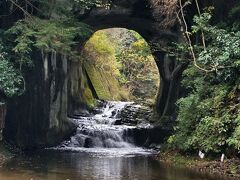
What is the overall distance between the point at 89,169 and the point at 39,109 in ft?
20.5

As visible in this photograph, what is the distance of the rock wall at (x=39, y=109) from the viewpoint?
706 inches

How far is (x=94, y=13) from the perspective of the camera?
809 inches

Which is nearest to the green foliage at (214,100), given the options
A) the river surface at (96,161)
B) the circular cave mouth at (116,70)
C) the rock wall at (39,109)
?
the river surface at (96,161)

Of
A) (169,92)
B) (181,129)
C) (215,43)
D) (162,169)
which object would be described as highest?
(215,43)

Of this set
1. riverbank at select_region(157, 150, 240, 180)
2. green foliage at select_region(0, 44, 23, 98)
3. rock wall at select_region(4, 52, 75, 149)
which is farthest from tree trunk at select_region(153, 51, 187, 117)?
green foliage at select_region(0, 44, 23, 98)

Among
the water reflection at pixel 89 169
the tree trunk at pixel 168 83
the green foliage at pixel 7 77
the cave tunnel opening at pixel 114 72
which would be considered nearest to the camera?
the water reflection at pixel 89 169

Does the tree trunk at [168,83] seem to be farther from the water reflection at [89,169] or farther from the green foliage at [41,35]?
the green foliage at [41,35]

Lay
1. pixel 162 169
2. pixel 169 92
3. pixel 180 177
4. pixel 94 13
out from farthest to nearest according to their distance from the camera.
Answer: pixel 169 92 < pixel 94 13 < pixel 162 169 < pixel 180 177

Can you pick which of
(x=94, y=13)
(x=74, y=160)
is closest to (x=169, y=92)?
(x=94, y=13)

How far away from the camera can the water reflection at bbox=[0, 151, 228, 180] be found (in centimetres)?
1170

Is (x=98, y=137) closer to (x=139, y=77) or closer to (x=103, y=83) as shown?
(x=103, y=83)

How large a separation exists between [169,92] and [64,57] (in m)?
5.91

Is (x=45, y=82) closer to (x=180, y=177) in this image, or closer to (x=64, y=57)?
(x=64, y=57)

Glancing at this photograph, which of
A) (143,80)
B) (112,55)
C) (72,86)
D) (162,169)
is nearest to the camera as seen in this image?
(162,169)
